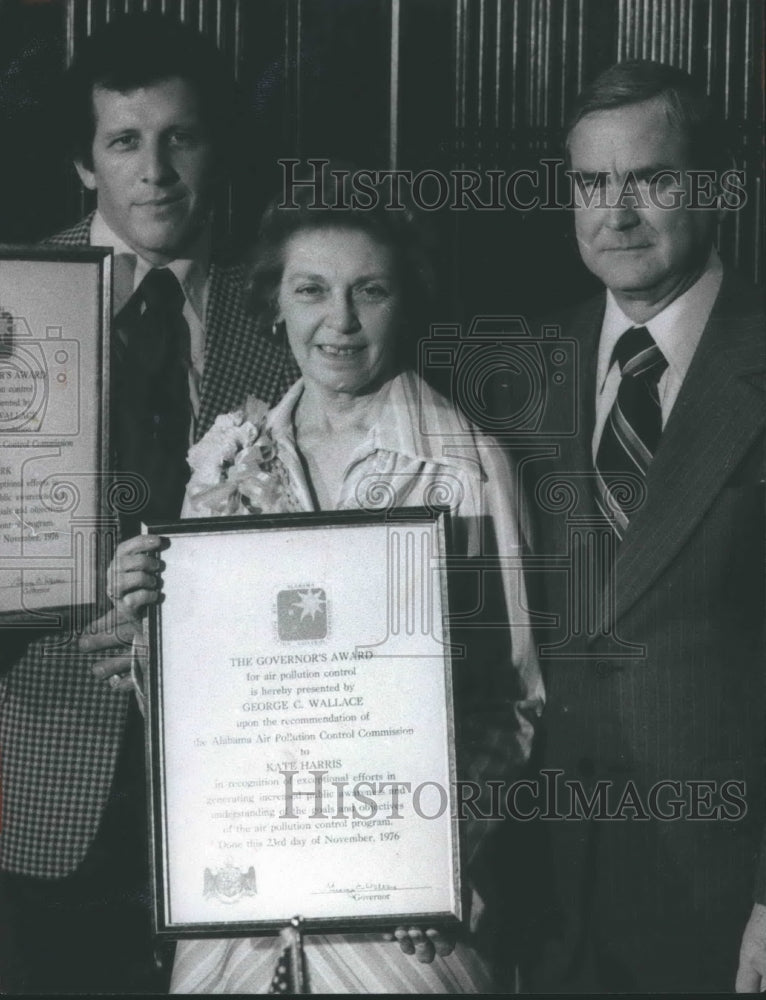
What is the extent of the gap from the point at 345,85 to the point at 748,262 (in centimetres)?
82

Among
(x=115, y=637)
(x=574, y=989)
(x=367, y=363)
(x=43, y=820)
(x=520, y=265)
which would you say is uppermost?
(x=520, y=265)

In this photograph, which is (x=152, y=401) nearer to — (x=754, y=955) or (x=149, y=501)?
(x=149, y=501)

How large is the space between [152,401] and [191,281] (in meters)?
0.23

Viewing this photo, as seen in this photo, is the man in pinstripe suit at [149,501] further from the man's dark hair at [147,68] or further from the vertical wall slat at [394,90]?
the vertical wall slat at [394,90]

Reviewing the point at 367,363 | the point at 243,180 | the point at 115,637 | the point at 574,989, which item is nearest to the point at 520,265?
the point at 367,363

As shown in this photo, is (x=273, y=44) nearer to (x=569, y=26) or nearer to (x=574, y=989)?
(x=569, y=26)

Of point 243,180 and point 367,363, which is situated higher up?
point 243,180

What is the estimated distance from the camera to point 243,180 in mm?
2131

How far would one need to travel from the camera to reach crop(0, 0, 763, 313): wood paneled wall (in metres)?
2.14

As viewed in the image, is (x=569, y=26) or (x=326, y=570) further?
(x=569, y=26)

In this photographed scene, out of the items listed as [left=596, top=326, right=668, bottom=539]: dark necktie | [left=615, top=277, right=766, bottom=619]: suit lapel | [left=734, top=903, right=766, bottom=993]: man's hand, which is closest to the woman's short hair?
[left=596, top=326, right=668, bottom=539]: dark necktie

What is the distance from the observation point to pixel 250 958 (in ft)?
6.75

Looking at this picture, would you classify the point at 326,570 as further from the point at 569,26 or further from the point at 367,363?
the point at 569,26

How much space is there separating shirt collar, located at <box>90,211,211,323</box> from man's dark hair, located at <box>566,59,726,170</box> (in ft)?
2.32
